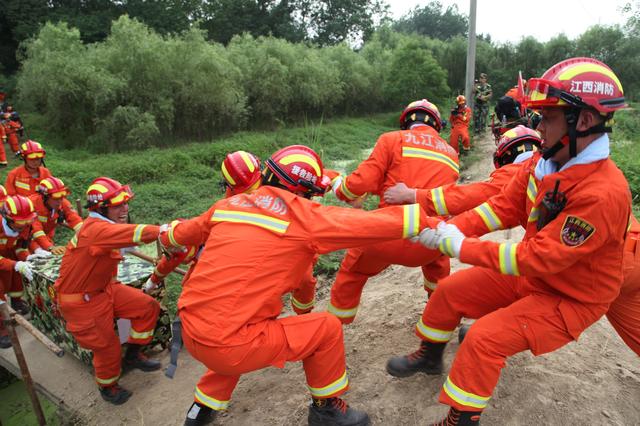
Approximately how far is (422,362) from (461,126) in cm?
1098

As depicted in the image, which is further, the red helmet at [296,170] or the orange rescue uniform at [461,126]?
the orange rescue uniform at [461,126]

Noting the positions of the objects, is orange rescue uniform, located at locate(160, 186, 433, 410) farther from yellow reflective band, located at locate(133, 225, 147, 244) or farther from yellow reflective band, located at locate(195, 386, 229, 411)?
yellow reflective band, located at locate(133, 225, 147, 244)

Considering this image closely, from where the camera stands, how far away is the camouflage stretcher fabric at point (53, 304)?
15.6 feet

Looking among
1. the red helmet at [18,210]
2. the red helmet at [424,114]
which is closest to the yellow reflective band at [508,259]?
the red helmet at [424,114]

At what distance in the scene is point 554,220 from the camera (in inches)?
89.8

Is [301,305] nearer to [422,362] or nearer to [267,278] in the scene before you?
[422,362]

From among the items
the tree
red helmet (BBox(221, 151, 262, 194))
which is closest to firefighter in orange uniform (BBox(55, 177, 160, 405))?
red helmet (BBox(221, 151, 262, 194))

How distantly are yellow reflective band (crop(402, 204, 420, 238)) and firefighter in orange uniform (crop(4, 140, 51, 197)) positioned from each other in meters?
6.87

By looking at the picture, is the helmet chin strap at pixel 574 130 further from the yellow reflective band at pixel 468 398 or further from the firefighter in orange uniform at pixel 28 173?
the firefighter in orange uniform at pixel 28 173

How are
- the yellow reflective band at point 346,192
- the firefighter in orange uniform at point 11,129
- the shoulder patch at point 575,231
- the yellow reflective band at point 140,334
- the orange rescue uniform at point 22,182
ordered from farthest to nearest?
the firefighter in orange uniform at point 11,129, the orange rescue uniform at point 22,182, the yellow reflective band at point 140,334, the yellow reflective band at point 346,192, the shoulder patch at point 575,231

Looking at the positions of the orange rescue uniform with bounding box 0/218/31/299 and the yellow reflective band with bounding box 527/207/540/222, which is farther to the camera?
the orange rescue uniform with bounding box 0/218/31/299

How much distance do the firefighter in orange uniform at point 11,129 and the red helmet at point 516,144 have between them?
50.1 ft

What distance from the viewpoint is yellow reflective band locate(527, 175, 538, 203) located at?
2633 millimetres

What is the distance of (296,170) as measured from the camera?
114 inches
